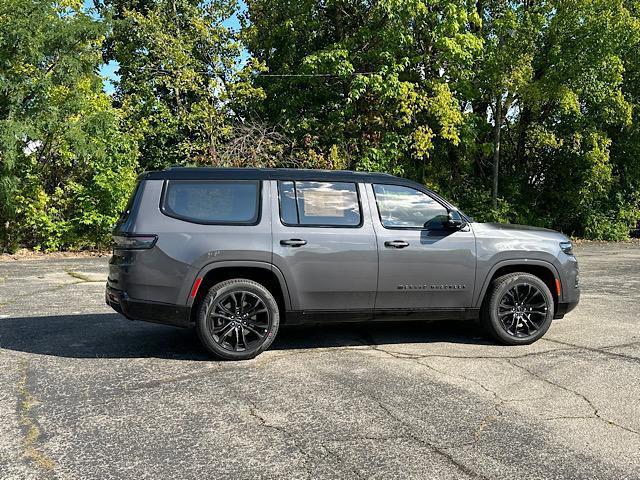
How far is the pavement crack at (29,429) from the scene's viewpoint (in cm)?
346

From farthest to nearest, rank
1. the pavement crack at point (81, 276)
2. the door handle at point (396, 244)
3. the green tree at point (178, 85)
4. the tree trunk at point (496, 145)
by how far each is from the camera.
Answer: the tree trunk at point (496, 145), the green tree at point (178, 85), the pavement crack at point (81, 276), the door handle at point (396, 244)

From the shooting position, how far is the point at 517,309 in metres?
6.31

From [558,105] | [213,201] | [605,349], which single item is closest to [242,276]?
[213,201]

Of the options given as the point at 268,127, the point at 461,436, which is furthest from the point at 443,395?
the point at 268,127

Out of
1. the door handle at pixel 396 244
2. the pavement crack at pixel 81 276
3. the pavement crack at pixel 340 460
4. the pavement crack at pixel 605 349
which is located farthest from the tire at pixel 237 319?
the pavement crack at pixel 81 276

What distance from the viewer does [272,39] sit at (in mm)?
19953

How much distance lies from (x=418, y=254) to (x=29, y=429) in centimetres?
370

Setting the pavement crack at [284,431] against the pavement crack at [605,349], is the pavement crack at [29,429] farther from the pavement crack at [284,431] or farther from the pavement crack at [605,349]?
the pavement crack at [605,349]

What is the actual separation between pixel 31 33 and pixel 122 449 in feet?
42.3

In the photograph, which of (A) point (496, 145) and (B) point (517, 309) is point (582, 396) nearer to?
(B) point (517, 309)

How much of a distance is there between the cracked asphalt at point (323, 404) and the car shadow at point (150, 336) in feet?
0.08

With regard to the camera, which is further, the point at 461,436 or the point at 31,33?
the point at 31,33

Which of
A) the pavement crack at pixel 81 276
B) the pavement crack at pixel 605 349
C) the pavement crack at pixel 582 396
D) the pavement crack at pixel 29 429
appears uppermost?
the pavement crack at pixel 81 276

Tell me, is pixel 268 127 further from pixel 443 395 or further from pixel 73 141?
pixel 443 395
